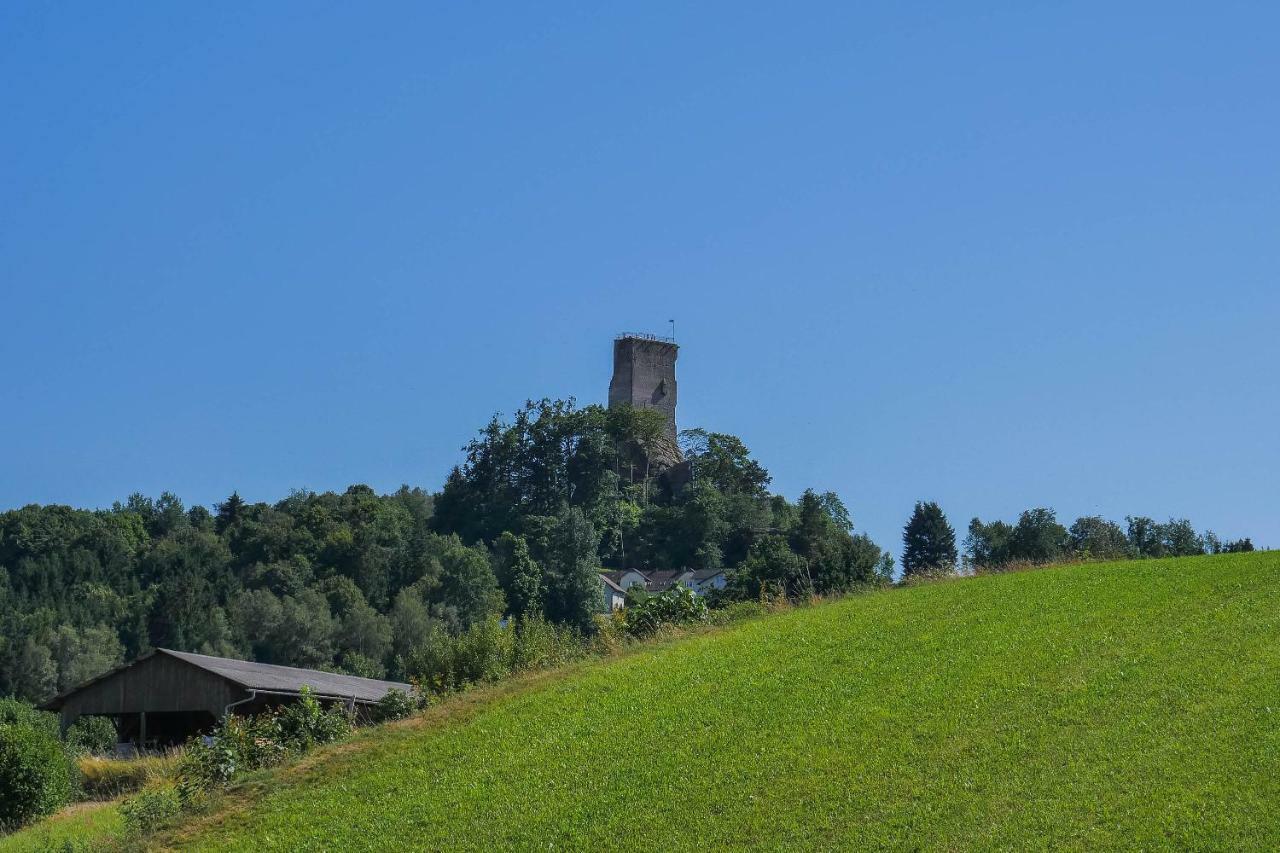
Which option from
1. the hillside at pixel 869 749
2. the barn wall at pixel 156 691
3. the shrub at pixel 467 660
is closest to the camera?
the hillside at pixel 869 749

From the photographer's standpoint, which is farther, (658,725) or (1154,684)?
(658,725)

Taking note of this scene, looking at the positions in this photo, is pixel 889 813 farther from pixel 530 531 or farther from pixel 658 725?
pixel 530 531

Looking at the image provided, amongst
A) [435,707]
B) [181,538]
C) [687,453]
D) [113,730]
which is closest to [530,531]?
[687,453]

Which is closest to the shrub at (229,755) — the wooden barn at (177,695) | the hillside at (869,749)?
the hillside at (869,749)

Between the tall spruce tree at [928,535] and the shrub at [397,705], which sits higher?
the tall spruce tree at [928,535]

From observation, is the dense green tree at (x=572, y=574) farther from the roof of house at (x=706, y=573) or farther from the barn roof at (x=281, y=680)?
the barn roof at (x=281, y=680)

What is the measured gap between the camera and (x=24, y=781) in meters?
23.3

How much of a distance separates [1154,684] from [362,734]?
11834 mm

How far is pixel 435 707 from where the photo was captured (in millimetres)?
23234

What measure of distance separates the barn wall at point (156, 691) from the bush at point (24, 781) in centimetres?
763

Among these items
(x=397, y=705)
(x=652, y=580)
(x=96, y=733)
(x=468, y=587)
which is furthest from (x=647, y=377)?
(x=397, y=705)

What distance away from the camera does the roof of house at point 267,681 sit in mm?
31172

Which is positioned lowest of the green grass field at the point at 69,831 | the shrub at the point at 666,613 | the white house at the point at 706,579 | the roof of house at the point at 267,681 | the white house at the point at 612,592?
the green grass field at the point at 69,831

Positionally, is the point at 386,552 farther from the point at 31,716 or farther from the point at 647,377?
the point at 31,716
